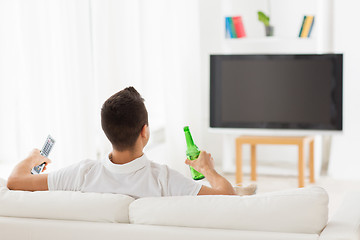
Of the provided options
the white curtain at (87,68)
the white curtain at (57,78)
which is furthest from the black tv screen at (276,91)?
the white curtain at (57,78)

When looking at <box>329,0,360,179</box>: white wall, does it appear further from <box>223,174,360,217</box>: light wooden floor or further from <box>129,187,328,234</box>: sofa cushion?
<box>129,187,328,234</box>: sofa cushion

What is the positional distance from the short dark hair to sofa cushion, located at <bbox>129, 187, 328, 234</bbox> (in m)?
0.26

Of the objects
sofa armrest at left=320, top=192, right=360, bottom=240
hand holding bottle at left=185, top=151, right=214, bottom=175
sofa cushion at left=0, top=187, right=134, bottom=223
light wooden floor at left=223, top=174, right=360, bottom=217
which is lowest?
light wooden floor at left=223, top=174, right=360, bottom=217

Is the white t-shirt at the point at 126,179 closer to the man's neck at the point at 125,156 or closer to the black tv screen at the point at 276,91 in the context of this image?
the man's neck at the point at 125,156

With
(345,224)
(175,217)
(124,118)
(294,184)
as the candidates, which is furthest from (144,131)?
(294,184)

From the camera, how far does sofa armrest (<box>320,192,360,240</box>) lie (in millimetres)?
1655

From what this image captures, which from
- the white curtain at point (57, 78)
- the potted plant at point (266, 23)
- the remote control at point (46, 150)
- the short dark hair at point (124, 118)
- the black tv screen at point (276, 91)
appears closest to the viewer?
the short dark hair at point (124, 118)

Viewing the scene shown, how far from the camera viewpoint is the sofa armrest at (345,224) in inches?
65.2

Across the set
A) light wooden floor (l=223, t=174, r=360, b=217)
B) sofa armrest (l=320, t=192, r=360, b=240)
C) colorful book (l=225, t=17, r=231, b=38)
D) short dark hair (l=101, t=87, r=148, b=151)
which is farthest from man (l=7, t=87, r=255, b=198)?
colorful book (l=225, t=17, r=231, b=38)

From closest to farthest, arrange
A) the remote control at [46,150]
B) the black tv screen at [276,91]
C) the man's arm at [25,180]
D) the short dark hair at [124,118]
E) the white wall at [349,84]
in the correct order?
the short dark hair at [124,118], the man's arm at [25,180], the remote control at [46,150], the black tv screen at [276,91], the white wall at [349,84]

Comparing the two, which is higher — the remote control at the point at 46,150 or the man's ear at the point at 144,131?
the man's ear at the point at 144,131

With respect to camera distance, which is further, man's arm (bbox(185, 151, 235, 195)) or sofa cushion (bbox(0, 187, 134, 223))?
man's arm (bbox(185, 151, 235, 195))

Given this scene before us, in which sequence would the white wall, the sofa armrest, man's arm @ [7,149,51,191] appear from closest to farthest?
1. the sofa armrest
2. man's arm @ [7,149,51,191]
3. the white wall

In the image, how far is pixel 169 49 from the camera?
5.52 m
